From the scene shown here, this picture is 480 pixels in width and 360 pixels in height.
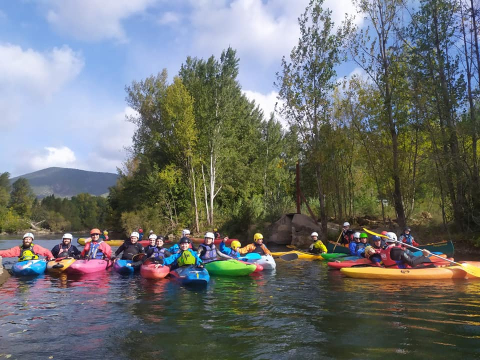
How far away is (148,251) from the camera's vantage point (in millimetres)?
11117

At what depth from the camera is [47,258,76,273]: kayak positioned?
414 inches

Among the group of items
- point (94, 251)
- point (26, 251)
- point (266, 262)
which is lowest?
point (266, 262)

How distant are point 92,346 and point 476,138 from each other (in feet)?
46.0

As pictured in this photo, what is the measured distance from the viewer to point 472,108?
14312 millimetres

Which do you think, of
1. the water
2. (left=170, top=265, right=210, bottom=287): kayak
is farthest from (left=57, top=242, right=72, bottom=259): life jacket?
(left=170, top=265, right=210, bottom=287): kayak

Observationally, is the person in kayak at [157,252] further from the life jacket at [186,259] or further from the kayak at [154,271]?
the life jacket at [186,259]

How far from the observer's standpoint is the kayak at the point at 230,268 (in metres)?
10.1

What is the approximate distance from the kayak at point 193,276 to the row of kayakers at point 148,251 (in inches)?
19.2

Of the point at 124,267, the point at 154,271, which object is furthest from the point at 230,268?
the point at 124,267

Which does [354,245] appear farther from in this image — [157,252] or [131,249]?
[131,249]

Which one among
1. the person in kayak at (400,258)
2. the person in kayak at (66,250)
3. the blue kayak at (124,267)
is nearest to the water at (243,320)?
the person in kayak at (400,258)

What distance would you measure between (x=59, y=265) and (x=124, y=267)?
1.69 m

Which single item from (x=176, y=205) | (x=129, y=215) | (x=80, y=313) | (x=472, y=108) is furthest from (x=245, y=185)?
(x=80, y=313)

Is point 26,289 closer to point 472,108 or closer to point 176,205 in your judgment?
point 472,108
